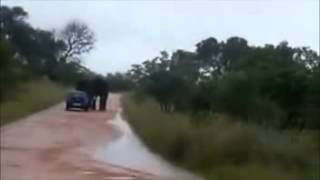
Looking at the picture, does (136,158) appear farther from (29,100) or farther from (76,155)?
(29,100)

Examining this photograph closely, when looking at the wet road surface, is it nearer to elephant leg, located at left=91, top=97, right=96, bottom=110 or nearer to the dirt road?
the dirt road

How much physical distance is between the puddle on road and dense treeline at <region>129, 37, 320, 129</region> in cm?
250

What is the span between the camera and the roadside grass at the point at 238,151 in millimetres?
14945

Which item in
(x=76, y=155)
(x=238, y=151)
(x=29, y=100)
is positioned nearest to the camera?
(x=238, y=151)

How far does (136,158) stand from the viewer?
20.8 meters

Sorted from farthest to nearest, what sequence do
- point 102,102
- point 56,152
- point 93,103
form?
point 93,103
point 102,102
point 56,152

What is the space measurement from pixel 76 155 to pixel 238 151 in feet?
15.8

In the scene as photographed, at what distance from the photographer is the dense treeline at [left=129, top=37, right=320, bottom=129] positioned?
27.5 metres

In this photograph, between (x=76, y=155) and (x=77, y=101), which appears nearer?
(x=76, y=155)

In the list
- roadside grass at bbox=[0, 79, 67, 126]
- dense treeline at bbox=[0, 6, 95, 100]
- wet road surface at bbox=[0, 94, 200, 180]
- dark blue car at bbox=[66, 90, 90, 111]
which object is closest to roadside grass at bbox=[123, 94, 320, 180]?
wet road surface at bbox=[0, 94, 200, 180]

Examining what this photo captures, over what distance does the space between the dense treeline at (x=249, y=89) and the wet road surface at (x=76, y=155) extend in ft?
10.5

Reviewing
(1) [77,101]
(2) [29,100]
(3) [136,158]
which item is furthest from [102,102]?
(3) [136,158]

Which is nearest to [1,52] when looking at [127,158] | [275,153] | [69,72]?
[127,158]

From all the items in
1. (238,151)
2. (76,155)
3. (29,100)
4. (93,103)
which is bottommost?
(76,155)
